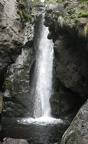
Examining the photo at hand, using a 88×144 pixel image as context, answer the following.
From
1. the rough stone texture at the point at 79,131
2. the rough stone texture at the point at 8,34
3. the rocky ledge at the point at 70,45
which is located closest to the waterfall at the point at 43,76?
the rocky ledge at the point at 70,45

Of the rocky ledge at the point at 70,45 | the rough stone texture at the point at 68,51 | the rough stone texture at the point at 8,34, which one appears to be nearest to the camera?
the rough stone texture at the point at 8,34

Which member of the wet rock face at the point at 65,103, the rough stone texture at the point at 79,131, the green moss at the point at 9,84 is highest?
the rough stone texture at the point at 79,131

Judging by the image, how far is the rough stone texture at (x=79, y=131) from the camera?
13.9 m

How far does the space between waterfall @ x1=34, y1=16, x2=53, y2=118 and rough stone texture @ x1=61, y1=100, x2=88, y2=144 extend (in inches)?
825

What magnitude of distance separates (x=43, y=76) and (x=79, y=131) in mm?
26964

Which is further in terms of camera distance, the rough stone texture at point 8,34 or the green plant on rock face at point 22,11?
the green plant on rock face at point 22,11

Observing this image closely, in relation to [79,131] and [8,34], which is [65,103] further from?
[79,131]

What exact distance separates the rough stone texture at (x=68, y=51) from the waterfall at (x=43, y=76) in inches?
265

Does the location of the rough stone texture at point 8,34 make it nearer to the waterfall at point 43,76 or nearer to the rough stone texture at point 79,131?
the rough stone texture at point 79,131

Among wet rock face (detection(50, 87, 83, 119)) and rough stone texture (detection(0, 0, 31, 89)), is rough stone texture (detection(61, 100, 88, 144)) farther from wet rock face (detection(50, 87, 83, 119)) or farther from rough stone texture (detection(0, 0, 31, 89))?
wet rock face (detection(50, 87, 83, 119))

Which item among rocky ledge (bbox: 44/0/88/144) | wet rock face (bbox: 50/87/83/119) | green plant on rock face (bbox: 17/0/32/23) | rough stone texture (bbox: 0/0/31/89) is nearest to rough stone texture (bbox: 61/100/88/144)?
rough stone texture (bbox: 0/0/31/89)

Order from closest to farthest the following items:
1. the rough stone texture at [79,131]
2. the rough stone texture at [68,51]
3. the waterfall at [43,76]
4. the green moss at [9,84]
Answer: the rough stone texture at [79,131], the rough stone texture at [68,51], the green moss at [9,84], the waterfall at [43,76]

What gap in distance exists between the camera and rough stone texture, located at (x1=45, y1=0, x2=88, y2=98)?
89.7 feet

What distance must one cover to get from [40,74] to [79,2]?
642 inches
